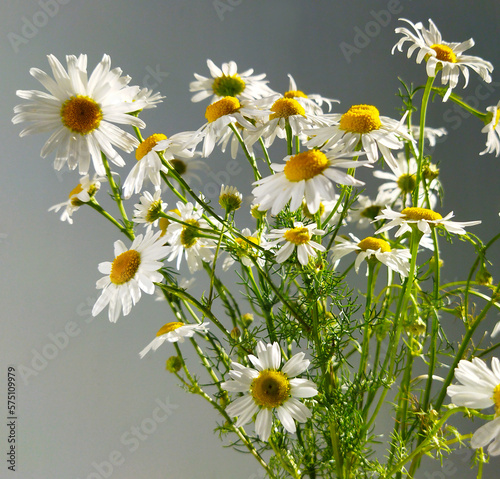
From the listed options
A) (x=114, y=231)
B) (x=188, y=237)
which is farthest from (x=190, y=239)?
(x=114, y=231)

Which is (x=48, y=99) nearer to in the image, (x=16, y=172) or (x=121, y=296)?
(x=121, y=296)

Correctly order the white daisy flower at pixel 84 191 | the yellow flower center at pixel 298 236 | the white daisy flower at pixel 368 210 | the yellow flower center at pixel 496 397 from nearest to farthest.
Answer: the yellow flower center at pixel 496 397, the yellow flower center at pixel 298 236, the white daisy flower at pixel 84 191, the white daisy flower at pixel 368 210

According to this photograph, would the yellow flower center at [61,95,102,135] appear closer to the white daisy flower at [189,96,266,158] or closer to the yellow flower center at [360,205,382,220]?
the white daisy flower at [189,96,266,158]

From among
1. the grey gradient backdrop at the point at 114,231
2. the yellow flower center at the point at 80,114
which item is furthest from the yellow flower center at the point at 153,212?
the grey gradient backdrop at the point at 114,231

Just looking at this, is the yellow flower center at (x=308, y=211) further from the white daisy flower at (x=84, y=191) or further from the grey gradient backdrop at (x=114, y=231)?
the grey gradient backdrop at (x=114, y=231)

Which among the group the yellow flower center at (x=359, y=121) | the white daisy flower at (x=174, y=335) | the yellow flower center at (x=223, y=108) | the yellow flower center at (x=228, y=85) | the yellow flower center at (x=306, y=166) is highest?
the yellow flower center at (x=228, y=85)

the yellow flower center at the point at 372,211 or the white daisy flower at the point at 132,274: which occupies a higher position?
the yellow flower center at the point at 372,211
